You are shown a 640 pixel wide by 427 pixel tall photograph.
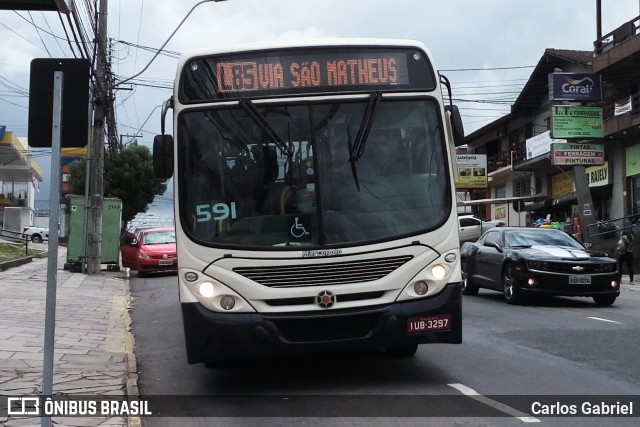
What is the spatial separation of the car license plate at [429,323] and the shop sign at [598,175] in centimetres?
2831

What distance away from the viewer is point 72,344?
392 inches

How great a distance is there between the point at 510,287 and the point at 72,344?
8.15m

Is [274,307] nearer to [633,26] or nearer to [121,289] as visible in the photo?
[121,289]

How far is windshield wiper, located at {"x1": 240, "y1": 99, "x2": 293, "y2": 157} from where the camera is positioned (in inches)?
275

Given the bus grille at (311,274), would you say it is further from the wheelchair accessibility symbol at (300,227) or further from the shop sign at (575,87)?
the shop sign at (575,87)

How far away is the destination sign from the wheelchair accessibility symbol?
4.01 ft

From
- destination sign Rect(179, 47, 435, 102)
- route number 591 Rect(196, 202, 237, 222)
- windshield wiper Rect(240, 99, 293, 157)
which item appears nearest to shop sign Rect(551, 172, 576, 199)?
destination sign Rect(179, 47, 435, 102)

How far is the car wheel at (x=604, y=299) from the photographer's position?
46.5 feet

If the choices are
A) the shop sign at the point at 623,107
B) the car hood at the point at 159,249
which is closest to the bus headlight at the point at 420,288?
the car hood at the point at 159,249

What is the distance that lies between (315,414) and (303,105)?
2.78 meters

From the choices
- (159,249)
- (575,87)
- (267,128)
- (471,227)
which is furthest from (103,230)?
(267,128)

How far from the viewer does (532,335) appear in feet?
33.5

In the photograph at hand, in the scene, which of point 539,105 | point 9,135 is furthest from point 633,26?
point 9,135

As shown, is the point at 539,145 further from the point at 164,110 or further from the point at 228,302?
the point at 228,302
